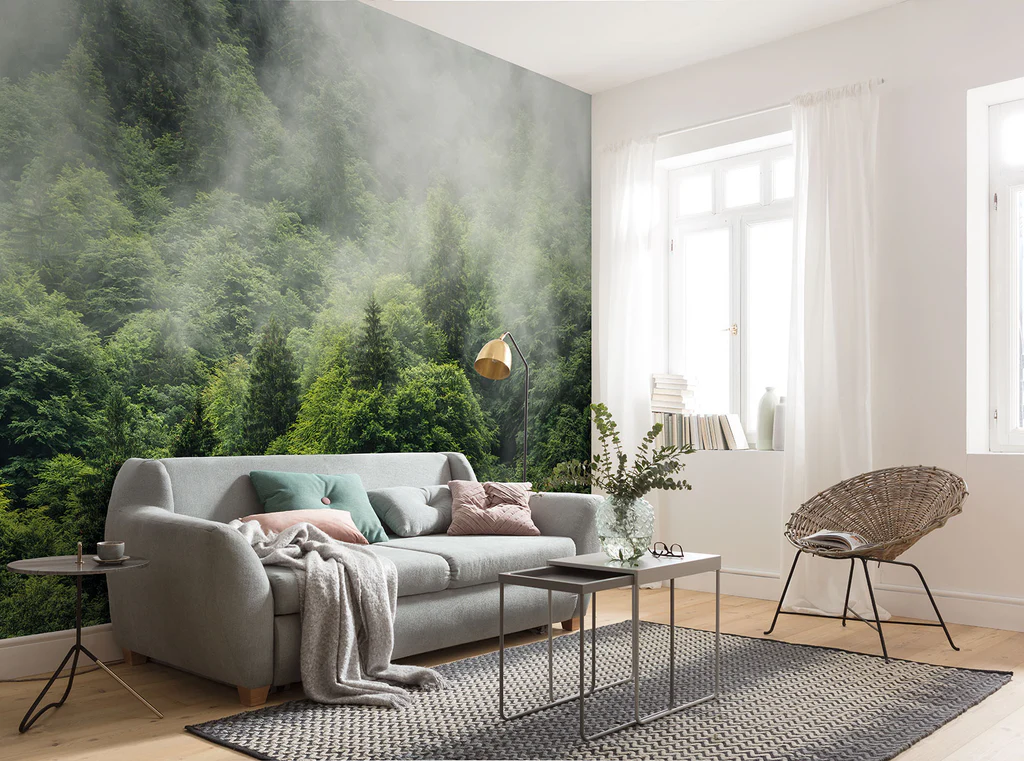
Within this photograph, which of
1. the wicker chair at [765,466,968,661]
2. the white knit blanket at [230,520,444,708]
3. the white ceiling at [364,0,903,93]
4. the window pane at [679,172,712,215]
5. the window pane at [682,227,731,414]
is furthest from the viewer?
the window pane at [679,172,712,215]

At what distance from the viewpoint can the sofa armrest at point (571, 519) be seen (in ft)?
13.9

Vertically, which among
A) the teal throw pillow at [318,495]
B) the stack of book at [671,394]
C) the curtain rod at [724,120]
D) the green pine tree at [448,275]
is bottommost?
the teal throw pillow at [318,495]

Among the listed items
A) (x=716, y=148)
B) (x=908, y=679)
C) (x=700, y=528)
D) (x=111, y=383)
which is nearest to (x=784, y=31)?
(x=716, y=148)

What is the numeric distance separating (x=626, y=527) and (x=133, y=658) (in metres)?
2.07

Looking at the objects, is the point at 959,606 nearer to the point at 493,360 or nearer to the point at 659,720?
the point at 659,720

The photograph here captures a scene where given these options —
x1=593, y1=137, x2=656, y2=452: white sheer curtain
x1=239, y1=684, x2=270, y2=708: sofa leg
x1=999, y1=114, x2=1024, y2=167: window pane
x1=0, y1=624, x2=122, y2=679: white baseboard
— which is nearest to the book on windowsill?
x1=593, y1=137, x2=656, y2=452: white sheer curtain

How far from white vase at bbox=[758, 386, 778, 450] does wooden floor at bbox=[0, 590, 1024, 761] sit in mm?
1088

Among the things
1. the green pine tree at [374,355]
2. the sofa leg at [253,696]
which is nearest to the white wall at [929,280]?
the green pine tree at [374,355]

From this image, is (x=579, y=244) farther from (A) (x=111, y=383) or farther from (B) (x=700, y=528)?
(A) (x=111, y=383)

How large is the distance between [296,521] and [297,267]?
1.37 meters

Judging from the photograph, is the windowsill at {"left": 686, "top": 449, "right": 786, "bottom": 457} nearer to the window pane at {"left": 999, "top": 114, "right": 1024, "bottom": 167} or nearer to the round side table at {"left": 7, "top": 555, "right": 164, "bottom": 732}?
the window pane at {"left": 999, "top": 114, "right": 1024, "bottom": 167}

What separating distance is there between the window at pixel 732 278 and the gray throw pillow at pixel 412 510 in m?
1.96

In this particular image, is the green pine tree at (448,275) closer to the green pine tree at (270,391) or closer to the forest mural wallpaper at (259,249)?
the forest mural wallpaper at (259,249)

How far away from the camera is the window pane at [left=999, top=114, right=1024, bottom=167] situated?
14.8ft
